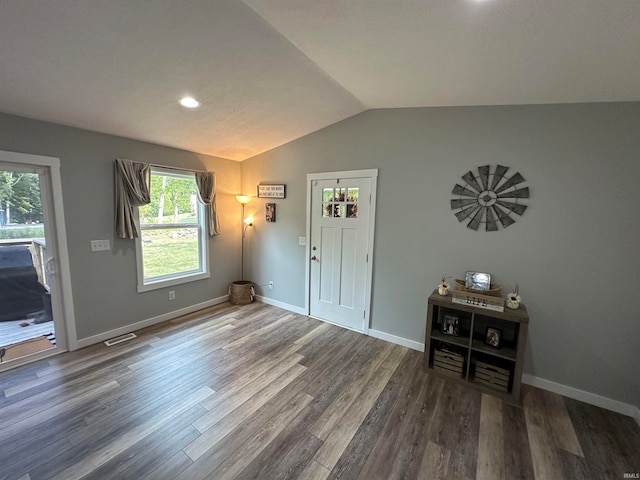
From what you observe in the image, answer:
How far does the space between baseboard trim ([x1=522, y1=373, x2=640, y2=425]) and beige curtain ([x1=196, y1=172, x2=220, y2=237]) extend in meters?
4.15

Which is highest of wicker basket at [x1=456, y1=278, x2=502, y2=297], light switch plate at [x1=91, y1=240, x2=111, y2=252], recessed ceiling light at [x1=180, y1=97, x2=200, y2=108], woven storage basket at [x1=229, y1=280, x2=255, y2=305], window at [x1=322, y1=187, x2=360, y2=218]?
recessed ceiling light at [x1=180, y1=97, x2=200, y2=108]

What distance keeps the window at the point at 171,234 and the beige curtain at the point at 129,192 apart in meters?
0.18

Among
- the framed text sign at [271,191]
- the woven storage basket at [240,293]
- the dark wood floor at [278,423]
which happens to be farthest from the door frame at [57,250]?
the framed text sign at [271,191]

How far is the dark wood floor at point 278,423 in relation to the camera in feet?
5.36

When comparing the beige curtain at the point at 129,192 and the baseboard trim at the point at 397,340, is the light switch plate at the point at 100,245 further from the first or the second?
the baseboard trim at the point at 397,340

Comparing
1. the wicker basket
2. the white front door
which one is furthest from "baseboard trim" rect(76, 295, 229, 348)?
the wicker basket

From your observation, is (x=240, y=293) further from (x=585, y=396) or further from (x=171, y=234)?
(x=585, y=396)

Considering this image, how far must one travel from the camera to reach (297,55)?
80.2 inches

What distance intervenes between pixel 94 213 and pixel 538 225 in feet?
14.6

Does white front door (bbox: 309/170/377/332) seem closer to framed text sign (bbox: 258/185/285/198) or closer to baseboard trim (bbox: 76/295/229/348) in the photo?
framed text sign (bbox: 258/185/285/198)

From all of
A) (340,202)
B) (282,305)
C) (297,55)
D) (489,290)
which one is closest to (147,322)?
(282,305)

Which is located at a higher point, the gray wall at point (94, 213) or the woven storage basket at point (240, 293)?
the gray wall at point (94, 213)

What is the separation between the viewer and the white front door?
3281 millimetres

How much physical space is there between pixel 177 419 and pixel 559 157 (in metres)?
3.71
